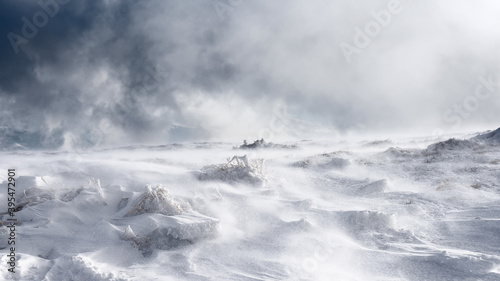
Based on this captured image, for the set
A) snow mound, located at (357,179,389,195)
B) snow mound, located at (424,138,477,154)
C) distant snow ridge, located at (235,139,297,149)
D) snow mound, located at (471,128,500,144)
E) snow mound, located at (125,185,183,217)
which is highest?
snow mound, located at (471,128,500,144)

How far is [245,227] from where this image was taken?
3525mm

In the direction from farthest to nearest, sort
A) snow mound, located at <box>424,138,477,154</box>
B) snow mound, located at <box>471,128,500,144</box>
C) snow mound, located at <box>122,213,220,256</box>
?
snow mound, located at <box>471,128,500,144</box>, snow mound, located at <box>424,138,477,154</box>, snow mound, located at <box>122,213,220,256</box>

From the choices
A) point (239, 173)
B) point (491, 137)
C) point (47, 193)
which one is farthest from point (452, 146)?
point (47, 193)

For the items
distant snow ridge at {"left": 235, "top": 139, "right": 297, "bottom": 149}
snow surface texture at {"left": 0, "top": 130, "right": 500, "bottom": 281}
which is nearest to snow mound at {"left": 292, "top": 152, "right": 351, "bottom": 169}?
snow surface texture at {"left": 0, "top": 130, "right": 500, "bottom": 281}

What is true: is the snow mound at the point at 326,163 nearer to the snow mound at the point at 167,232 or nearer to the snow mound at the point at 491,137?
the snow mound at the point at 167,232

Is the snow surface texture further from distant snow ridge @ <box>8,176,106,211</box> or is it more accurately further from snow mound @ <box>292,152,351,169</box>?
snow mound @ <box>292,152,351,169</box>

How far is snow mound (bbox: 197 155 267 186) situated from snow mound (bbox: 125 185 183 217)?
1.20 m

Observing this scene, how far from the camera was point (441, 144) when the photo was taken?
8.21 m

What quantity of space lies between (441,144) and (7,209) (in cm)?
813

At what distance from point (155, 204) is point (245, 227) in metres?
0.91

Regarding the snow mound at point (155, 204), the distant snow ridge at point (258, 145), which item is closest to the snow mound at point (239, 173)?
the snow mound at point (155, 204)

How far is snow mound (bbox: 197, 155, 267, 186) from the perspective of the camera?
4.91 m

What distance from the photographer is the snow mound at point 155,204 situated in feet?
11.6

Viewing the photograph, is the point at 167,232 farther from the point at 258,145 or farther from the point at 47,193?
the point at 258,145
